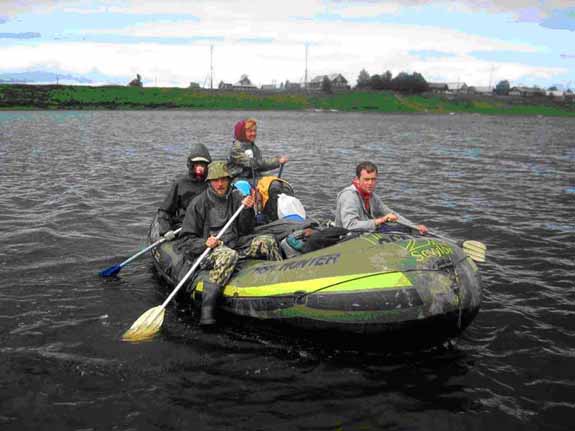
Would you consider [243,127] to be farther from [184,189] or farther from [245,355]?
[245,355]

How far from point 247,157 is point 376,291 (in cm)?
548

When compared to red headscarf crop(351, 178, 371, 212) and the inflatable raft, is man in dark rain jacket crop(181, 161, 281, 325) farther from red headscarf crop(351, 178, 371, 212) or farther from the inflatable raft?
red headscarf crop(351, 178, 371, 212)

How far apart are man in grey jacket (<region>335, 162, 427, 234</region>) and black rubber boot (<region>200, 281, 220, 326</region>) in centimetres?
199

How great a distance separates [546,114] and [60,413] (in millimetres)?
118546

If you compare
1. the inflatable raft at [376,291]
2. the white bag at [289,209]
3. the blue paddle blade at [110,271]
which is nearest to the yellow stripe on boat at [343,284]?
the inflatable raft at [376,291]

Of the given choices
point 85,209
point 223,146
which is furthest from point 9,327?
point 223,146


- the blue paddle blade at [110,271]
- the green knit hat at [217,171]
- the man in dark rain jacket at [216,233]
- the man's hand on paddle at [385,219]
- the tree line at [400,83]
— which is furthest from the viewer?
the tree line at [400,83]

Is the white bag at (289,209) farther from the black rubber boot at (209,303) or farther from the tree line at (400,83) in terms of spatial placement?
the tree line at (400,83)

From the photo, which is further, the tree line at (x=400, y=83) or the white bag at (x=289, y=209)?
the tree line at (x=400, y=83)

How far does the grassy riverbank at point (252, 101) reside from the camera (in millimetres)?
96688

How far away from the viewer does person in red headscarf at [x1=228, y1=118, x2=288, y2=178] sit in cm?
1118

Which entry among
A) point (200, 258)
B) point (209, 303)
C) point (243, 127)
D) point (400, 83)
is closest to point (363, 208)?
point (200, 258)

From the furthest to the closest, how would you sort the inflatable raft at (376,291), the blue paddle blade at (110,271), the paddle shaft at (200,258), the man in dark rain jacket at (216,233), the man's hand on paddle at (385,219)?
the blue paddle blade at (110,271), the paddle shaft at (200,258), the man in dark rain jacket at (216,233), the man's hand on paddle at (385,219), the inflatable raft at (376,291)

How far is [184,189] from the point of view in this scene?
10203 millimetres
